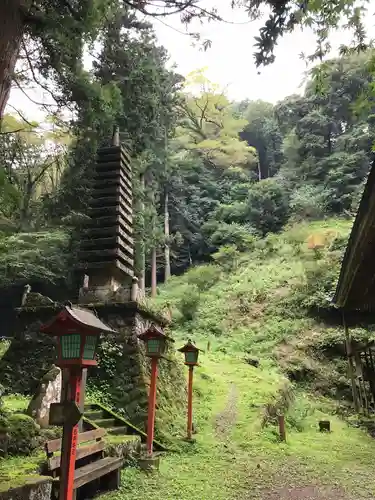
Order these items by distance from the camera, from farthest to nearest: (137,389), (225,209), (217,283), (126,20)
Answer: (225,209) < (217,283) < (126,20) < (137,389)

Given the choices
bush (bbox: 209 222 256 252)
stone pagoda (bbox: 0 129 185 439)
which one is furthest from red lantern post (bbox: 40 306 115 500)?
bush (bbox: 209 222 256 252)

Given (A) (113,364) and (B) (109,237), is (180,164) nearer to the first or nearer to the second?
(B) (109,237)

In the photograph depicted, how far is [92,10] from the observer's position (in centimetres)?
535

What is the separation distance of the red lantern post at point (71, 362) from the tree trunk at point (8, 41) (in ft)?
8.20

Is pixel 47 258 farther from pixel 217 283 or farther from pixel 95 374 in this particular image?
pixel 217 283

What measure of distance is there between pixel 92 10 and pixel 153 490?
5970mm

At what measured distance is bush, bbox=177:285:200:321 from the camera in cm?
1903

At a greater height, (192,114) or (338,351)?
(192,114)

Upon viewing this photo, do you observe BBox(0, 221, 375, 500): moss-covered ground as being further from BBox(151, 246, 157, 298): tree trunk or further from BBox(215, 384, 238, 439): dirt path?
BBox(151, 246, 157, 298): tree trunk

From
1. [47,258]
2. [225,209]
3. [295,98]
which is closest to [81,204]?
[47,258]

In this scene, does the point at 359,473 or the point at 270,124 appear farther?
the point at 270,124

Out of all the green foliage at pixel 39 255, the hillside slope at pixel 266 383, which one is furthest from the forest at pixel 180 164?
the hillside slope at pixel 266 383

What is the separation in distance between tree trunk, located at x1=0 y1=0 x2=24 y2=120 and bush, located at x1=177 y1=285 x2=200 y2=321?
50.1 feet

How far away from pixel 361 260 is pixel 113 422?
4.83 m
